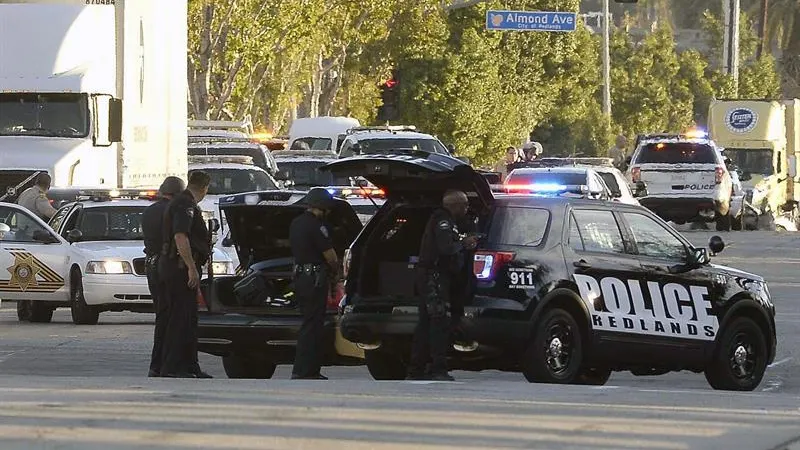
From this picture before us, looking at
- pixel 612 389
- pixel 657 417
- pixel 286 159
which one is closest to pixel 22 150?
pixel 286 159

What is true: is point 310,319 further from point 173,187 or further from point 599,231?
point 599,231

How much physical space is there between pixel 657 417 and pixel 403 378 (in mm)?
4440

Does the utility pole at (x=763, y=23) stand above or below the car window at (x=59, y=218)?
above

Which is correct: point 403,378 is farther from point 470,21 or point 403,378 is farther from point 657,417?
point 470,21

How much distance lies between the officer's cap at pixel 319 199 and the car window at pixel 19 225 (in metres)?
8.17

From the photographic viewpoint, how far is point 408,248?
15609 millimetres

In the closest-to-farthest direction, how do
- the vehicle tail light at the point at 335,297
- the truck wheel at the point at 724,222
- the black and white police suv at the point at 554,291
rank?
1. the black and white police suv at the point at 554,291
2. the vehicle tail light at the point at 335,297
3. the truck wheel at the point at 724,222

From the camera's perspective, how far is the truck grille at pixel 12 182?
30.4 m

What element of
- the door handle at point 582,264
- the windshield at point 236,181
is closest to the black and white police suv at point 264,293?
the door handle at point 582,264

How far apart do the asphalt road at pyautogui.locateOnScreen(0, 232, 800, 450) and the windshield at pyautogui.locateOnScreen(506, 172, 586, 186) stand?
55.6 feet

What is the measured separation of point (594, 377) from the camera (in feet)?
53.7

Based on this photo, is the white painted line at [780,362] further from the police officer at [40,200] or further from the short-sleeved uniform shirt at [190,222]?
the police officer at [40,200]

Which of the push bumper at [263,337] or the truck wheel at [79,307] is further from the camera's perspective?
the truck wheel at [79,307]

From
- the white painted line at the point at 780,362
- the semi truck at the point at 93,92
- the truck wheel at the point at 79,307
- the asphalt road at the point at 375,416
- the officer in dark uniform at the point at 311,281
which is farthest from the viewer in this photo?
the semi truck at the point at 93,92
